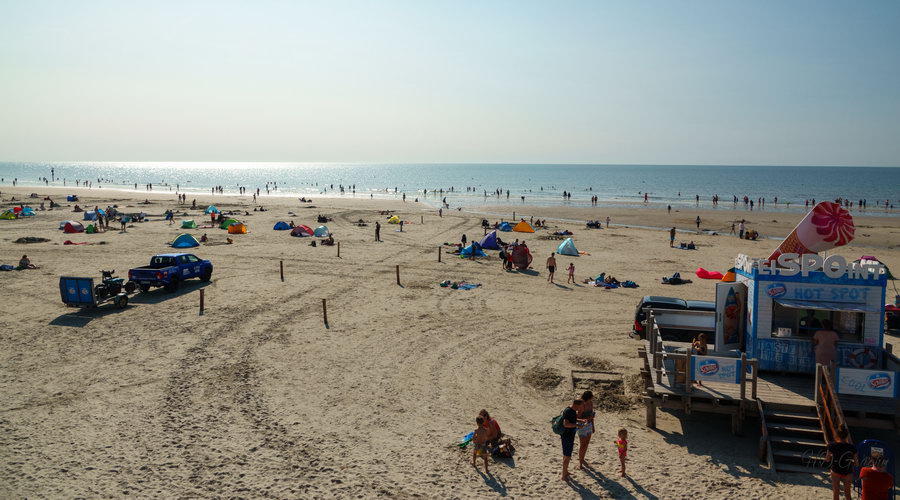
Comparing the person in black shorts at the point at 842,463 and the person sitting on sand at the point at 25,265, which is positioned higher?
the person sitting on sand at the point at 25,265

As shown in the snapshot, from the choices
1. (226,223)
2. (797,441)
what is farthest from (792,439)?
(226,223)

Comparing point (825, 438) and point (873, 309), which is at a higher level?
point (873, 309)

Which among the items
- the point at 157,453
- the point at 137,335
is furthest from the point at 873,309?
the point at 137,335

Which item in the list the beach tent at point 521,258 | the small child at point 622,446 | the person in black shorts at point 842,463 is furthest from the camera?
the beach tent at point 521,258

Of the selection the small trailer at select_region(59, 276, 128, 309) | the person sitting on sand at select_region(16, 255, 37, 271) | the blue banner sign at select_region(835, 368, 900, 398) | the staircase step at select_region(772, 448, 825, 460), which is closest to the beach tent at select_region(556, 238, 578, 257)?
the blue banner sign at select_region(835, 368, 900, 398)

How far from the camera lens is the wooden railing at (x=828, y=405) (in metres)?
10.0

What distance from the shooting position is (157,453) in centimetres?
1073

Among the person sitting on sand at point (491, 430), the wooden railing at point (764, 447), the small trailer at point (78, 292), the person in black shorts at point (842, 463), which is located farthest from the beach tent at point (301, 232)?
the person in black shorts at point (842, 463)

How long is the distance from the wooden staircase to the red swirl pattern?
14.0ft

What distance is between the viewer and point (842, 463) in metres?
8.80

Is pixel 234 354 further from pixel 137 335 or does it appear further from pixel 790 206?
pixel 790 206

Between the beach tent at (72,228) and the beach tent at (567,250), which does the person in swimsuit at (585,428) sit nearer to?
the beach tent at (567,250)

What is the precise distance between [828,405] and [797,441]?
861 millimetres

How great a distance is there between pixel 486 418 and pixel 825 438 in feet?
19.7
